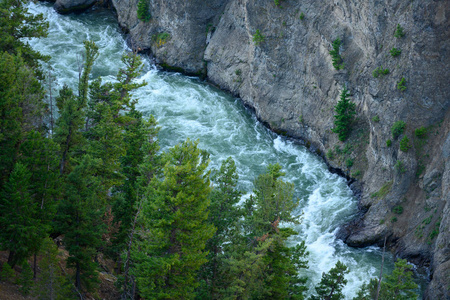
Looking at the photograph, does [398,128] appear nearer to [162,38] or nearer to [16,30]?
[16,30]

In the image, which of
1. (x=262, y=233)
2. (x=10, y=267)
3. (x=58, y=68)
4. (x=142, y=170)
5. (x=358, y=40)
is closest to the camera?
Answer: (x=10, y=267)

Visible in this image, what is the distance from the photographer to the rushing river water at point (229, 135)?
40.4 meters

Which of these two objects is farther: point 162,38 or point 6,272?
point 162,38

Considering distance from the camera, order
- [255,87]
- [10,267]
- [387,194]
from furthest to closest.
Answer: [255,87], [387,194], [10,267]

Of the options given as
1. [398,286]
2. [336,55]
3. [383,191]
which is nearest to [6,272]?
[398,286]

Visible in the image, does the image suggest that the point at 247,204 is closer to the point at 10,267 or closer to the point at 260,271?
the point at 260,271

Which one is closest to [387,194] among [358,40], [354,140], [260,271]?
[354,140]

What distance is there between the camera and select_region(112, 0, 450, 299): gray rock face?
38906mm

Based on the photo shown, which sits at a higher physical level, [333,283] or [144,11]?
[144,11]

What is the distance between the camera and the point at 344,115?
4672 cm

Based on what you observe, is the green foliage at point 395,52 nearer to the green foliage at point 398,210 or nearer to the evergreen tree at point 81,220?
the green foliage at point 398,210

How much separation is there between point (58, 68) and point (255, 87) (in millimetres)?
23355

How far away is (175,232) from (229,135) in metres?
27.7

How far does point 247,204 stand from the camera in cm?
3167
